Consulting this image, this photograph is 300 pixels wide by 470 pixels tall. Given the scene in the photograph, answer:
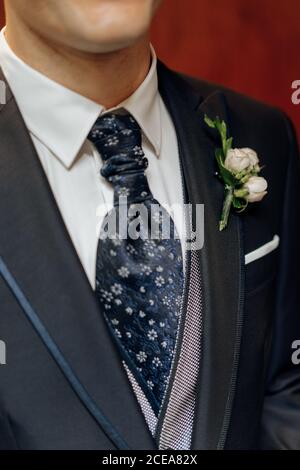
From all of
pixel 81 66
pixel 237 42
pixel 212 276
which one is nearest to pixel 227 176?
pixel 212 276

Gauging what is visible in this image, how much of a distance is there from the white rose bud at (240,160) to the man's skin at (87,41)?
155 mm

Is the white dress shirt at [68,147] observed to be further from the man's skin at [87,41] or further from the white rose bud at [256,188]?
the white rose bud at [256,188]

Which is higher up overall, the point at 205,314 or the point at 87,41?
the point at 87,41

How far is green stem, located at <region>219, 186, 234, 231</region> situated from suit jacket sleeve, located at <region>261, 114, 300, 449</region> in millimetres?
135

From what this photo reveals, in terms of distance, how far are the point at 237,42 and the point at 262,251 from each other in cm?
51

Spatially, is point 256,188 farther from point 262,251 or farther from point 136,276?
point 136,276

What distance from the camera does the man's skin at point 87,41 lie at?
0.91m

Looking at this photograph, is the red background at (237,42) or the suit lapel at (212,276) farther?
the red background at (237,42)

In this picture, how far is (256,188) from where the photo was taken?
3.66ft

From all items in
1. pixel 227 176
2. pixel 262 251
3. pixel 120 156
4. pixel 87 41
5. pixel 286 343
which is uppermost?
pixel 87 41

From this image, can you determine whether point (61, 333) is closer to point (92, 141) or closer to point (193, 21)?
point (92, 141)

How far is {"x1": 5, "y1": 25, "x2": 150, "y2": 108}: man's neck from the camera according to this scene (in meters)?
0.99

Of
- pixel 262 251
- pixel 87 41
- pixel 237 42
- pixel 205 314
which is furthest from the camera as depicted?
pixel 237 42

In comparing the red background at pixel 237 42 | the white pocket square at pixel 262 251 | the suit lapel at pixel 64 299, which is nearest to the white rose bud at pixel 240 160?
the white pocket square at pixel 262 251
